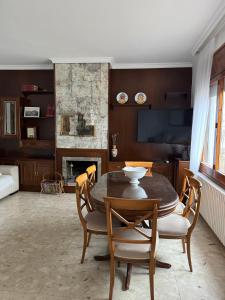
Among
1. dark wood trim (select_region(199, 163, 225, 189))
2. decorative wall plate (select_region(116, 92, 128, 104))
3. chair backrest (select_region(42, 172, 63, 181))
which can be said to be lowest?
chair backrest (select_region(42, 172, 63, 181))

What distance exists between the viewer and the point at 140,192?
226 centimetres

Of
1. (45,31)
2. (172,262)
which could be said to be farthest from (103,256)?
(45,31)

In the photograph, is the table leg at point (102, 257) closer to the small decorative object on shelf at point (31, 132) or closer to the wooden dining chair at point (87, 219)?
the wooden dining chair at point (87, 219)

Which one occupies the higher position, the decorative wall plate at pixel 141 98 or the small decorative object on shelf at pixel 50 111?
the decorative wall plate at pixel 141 98

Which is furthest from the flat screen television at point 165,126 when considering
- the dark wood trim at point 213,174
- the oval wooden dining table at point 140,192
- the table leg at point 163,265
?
the table leg at point 163,265

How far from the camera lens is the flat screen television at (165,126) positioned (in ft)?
15.1

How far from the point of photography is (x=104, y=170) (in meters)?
4.73

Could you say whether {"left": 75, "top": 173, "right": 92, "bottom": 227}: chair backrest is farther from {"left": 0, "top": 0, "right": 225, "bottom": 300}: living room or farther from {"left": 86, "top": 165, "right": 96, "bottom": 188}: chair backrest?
{"left": 86, "top": 165, "right": 96, "bottom": 188}: chair backrest

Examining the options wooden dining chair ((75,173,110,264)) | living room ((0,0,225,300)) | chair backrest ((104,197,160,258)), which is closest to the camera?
chair backrest ((104,197,160,258))


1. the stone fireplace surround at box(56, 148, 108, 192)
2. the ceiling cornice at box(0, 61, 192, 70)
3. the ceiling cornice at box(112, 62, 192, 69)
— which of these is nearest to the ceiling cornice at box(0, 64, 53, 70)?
the ceiling cornice at box(0, 61, 192, 70)

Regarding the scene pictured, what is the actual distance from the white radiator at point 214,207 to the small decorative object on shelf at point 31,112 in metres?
3.63

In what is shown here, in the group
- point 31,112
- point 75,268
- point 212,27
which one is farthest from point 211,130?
point 31,112

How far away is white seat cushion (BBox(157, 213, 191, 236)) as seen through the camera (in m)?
2.14

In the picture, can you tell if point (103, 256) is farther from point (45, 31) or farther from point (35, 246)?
point (45, 31)
